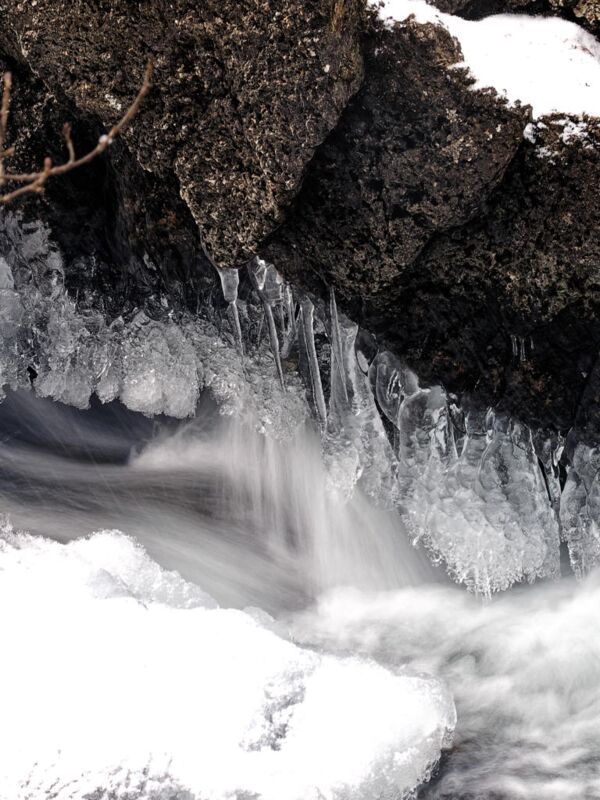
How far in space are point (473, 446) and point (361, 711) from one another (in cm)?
166

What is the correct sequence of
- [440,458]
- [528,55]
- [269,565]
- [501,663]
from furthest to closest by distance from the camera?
[269,565] < [440,458] < [501,663] < [528,55]

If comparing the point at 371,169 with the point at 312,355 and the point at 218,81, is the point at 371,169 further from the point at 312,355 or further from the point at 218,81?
the point at 312,355

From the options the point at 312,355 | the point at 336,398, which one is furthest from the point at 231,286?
the point at 336,398

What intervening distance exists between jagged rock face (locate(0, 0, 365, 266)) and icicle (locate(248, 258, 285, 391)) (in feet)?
2.14

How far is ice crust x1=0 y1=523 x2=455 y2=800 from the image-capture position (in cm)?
293

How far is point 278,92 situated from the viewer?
9.81ft

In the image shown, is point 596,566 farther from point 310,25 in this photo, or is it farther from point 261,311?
point 310,25

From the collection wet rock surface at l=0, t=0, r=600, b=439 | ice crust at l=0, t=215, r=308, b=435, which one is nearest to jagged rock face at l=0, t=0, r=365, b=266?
wet rock surface at l=0, t=0, r=600, b=439

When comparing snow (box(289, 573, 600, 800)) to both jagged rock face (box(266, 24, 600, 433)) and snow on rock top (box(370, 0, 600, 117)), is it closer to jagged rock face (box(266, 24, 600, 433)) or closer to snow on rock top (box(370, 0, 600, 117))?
jagged rock face (box(266, 24, 600, 433))

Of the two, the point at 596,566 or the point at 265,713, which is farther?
the point at 596,566

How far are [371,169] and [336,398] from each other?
5.57 feet

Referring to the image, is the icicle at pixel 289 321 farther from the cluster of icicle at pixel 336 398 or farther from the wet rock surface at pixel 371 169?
the wet rock surface at pixel 371 169

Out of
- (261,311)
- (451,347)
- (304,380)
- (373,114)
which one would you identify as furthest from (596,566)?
(373,114)

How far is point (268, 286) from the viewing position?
171 inches
